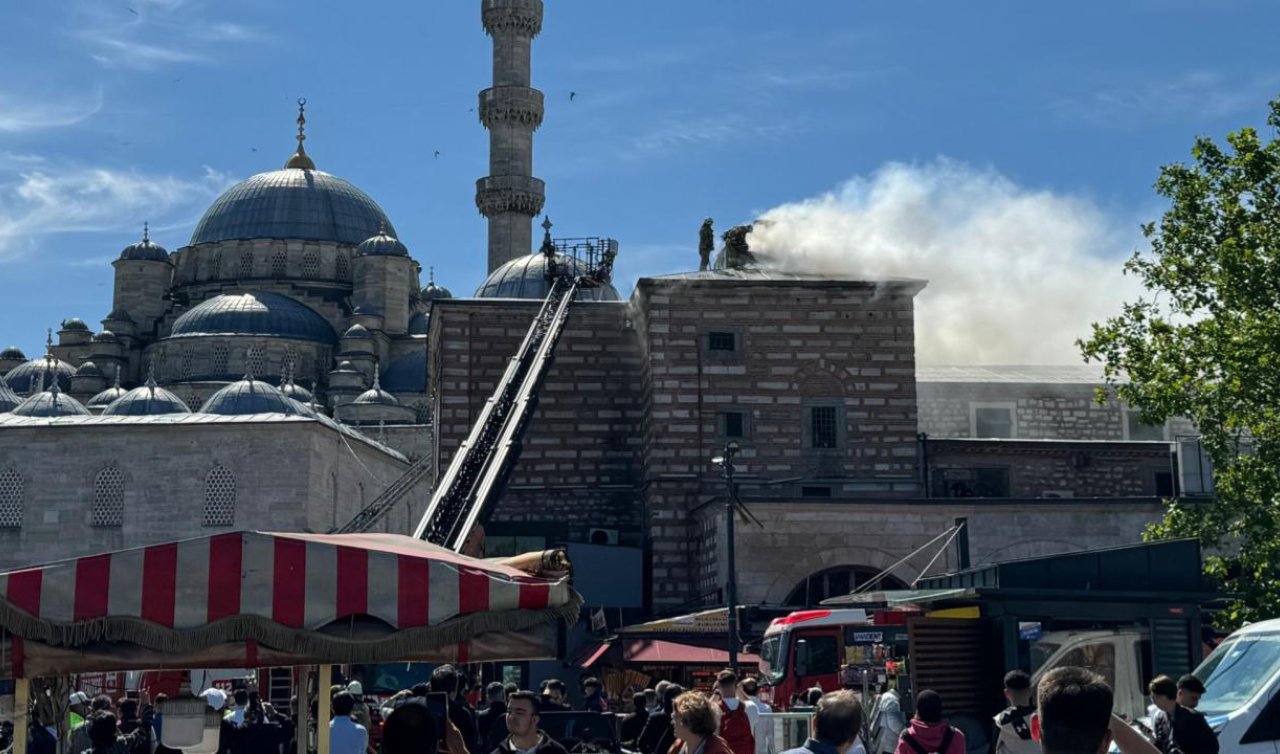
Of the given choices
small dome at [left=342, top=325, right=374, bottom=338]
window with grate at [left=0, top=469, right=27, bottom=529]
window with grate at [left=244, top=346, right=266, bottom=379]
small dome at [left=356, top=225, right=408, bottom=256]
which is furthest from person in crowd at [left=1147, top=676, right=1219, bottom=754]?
small dome at [left=356, top=225, right=408, bottom=256]

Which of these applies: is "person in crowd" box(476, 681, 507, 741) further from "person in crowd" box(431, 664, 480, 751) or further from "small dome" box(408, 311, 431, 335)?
"small dome" box(408, 311, 431, 335)

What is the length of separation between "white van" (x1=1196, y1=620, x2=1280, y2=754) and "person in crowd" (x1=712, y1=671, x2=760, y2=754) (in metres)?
2.49

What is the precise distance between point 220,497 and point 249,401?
6.83 m

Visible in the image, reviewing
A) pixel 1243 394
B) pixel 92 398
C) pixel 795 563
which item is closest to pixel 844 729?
pixel 1243 394

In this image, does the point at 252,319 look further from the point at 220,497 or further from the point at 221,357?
the point at 220,497

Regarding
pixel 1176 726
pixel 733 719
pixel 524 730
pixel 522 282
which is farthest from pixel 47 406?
pixel 1176 726

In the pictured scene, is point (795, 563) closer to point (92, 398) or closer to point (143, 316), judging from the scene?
point (92, 398)

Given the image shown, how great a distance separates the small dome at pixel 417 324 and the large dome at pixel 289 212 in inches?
158

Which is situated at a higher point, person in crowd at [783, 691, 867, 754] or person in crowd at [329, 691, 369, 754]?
person in crowd at [783, 691, 867, 754]

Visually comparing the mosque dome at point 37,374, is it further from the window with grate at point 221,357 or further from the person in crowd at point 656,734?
the person in crowd at point 656,734

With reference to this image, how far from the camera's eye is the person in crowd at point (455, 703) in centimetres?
928

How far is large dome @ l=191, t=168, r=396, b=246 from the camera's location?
70.2 meters

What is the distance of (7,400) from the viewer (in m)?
62.8

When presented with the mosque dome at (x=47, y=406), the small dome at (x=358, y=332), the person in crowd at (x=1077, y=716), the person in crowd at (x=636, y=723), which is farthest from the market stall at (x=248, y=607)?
the small dome at (x=358, y=332)
